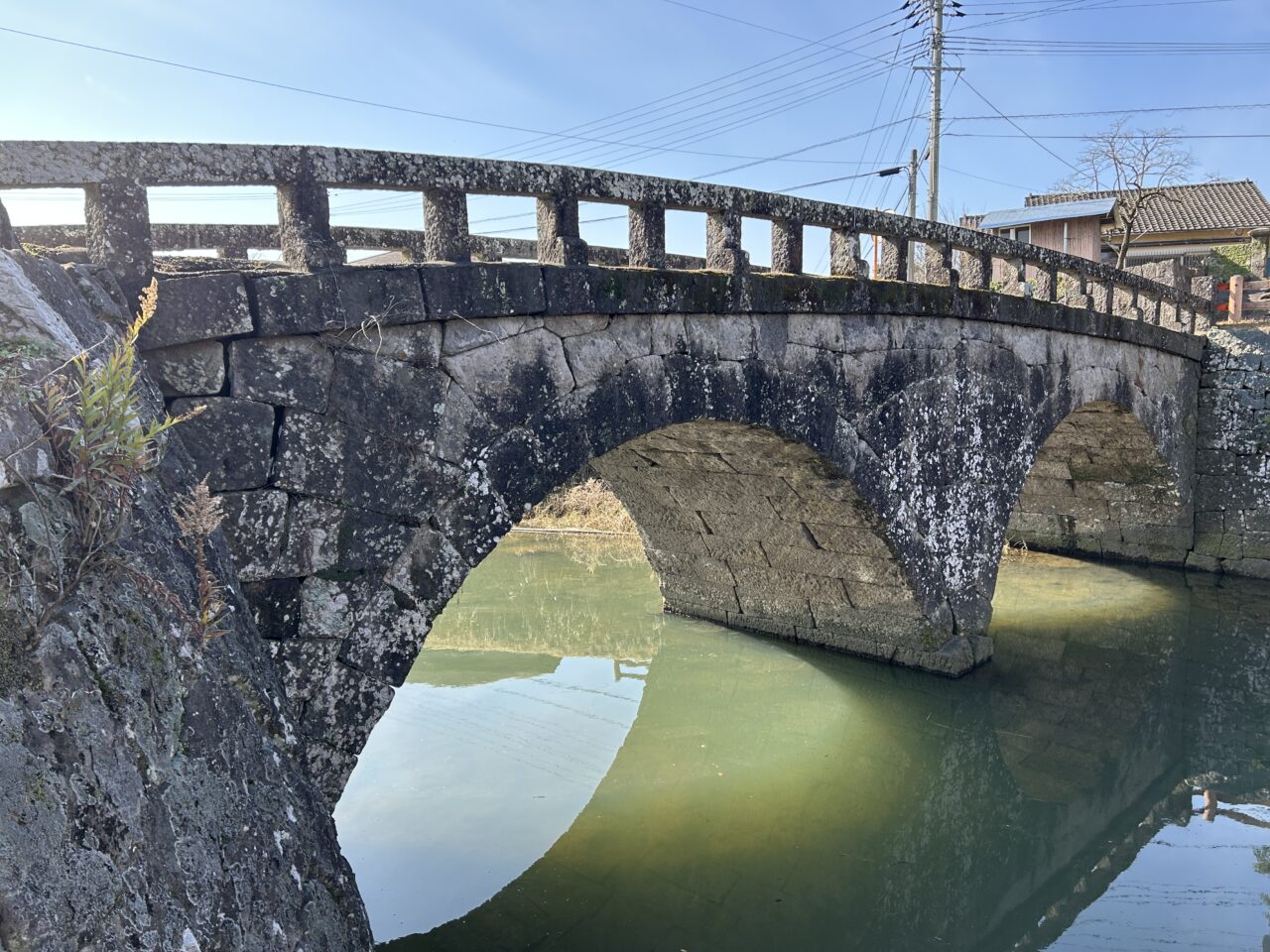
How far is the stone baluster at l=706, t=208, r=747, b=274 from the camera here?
493 cm

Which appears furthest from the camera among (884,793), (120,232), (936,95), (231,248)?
(936,95)

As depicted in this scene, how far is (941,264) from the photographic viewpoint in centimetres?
665

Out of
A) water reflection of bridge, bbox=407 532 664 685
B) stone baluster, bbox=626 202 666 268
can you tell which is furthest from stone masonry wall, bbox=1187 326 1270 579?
stone baluster, bbox=626 202 666 268

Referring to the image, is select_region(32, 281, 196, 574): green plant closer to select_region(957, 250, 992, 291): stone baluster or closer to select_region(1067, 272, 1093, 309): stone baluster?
select_region(957, 250, 992, 291): stone baluster

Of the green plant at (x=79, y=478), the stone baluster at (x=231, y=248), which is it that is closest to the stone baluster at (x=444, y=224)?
the green plant at (x=79, y=478)

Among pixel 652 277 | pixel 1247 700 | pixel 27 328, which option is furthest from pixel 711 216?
pixel 1247 700

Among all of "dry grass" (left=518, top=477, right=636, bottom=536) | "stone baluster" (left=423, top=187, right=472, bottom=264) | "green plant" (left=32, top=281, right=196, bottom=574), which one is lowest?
"dry grass" (left=518, top=477, right=636, bottom=536)

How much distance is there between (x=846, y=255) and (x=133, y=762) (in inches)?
196

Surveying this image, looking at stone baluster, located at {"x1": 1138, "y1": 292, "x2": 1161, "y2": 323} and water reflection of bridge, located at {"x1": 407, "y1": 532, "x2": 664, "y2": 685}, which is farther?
stone baluster, located at {"x1": 1138, "y1": 292, "x2": 1161, "y2": 323}

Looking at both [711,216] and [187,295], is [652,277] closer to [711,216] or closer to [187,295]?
[711,216]

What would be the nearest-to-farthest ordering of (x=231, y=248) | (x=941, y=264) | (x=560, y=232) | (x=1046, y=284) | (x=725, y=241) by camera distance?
(x=560, y=232), (x=725, y=241), (x=231, y=248), (x=941, y=264), (x=1046, y=284)

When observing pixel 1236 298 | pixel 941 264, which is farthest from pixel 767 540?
pixel 1236 298

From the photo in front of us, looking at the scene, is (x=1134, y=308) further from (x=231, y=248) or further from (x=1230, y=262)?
(x=1230, y=262)

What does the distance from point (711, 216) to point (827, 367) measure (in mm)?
1268
